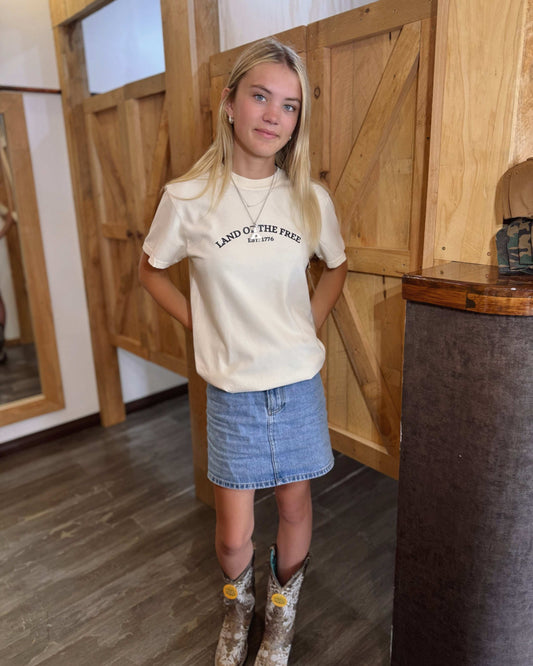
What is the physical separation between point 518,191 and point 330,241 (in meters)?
0.53

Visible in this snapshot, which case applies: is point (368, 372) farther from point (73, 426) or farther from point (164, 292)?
point (73, 426)

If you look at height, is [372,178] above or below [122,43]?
below

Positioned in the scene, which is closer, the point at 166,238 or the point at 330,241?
the point at 166,238

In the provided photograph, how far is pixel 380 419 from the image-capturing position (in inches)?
73.4

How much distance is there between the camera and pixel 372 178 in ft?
5.53

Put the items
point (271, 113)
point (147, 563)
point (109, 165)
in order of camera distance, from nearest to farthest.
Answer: point (271, 113), point (147, 563), point (109, 165)

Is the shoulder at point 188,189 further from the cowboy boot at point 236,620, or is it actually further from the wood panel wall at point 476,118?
the cowboy boot at point 236,620

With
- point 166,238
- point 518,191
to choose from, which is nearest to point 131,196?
point 166,238

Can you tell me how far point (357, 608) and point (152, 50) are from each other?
334cm

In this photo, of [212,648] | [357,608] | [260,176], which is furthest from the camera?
[357,608]

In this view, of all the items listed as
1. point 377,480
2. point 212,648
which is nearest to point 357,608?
point 212,648

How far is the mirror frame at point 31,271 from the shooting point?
9.36 ft

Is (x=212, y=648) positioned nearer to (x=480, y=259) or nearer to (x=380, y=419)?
(x=380, y=419)

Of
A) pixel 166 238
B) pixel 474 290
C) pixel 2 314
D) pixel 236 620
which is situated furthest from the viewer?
pixel 2 314
